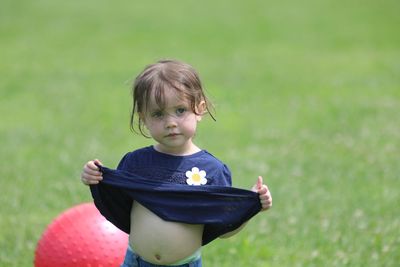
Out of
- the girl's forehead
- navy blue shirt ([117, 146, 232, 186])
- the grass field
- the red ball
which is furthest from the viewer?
the grass field

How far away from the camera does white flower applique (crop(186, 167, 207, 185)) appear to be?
151 inches

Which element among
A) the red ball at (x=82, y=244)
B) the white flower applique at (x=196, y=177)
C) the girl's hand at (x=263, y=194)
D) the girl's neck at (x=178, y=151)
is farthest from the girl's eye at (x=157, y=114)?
the red ball at (x=82, y=244)

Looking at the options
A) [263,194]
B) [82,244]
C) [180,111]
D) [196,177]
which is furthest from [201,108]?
[82,244]

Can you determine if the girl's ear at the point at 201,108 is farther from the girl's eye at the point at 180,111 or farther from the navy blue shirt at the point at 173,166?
the navy blue shirt at the point at 173,166

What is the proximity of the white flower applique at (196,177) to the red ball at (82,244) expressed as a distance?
1108 mm

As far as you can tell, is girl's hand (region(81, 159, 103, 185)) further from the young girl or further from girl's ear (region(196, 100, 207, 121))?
girl's ear (region(196, 100, 207, 121))

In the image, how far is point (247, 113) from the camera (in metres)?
11.2

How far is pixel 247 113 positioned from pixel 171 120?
7.46 metres

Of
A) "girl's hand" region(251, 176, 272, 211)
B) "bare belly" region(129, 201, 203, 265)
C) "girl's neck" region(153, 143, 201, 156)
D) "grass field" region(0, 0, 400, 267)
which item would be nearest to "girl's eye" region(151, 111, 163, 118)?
"girl's neck" region(153, 143, 201, 156)

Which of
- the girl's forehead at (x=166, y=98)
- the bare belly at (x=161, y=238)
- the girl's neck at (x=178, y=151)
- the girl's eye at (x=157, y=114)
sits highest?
the girl's forehead at (x=166, y=98)

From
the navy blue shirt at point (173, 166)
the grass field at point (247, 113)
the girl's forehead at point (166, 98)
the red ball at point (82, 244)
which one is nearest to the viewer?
the girl's forehead at point (166, 98)

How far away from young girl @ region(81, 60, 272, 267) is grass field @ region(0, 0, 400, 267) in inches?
76.0

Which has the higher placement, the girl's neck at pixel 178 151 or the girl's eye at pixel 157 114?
the girl's eye at pixel 157 114

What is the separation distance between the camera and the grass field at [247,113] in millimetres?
6465
